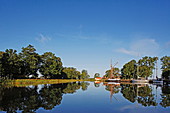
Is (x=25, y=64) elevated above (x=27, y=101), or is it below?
above

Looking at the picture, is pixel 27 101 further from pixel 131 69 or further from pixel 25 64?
pixel 131 69

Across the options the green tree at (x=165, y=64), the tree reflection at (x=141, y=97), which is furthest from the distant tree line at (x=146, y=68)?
the tree reflection at (x=141, y=97)

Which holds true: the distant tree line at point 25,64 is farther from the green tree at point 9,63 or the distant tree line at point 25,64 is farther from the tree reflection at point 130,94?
the tree reflection at point 130,94

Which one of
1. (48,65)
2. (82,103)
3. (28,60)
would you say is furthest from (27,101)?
(48,65)

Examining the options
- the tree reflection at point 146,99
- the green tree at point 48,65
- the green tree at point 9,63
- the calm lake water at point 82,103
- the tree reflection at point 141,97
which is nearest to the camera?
the calm lake water at point 82,103

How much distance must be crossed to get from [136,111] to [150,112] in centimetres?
101

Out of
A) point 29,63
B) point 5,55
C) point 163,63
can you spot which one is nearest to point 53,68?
point 29,63

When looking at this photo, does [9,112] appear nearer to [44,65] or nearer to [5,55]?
[5,55]

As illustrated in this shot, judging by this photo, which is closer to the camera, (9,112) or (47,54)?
(9,112)

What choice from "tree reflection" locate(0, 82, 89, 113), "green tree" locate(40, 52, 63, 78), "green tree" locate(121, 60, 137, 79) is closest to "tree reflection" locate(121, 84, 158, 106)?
"tree reflection" locate(0, 82, 89, 113)

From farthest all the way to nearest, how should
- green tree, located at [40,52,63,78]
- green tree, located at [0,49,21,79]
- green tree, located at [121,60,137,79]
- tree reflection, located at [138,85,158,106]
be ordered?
green tree, located at [121,60,137,79]
green tree, located at [40,52,63,78]
green tree, located at [0,49,21,79]
tree reflection, located at [138,85,158,106]

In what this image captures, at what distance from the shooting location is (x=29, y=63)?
248 ft

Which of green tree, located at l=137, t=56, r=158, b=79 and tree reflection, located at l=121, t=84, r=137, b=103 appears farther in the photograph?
green tree, located at l=137, t=56, r=158, b=79

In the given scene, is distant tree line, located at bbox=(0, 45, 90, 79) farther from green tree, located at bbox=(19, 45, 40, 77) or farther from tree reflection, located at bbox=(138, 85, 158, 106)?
tree reflection, located at bbox=(138, 85, 158, 106)
